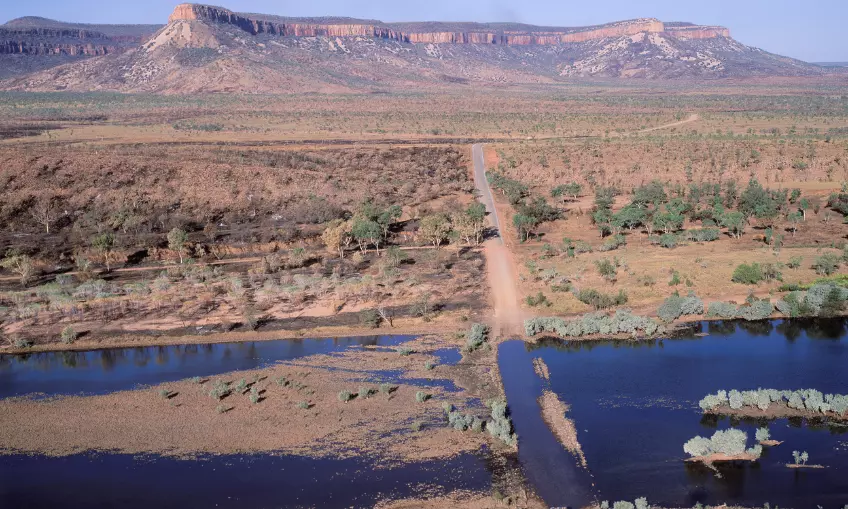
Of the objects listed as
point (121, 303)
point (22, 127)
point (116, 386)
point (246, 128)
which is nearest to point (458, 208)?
point (121, 303)

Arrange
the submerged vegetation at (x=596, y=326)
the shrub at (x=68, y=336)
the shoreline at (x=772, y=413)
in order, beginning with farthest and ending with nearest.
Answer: the shrub at (x=68, y=336) < the submerged vegetation at (x=596, y=326) < the shoreline at (x=772, y=413)

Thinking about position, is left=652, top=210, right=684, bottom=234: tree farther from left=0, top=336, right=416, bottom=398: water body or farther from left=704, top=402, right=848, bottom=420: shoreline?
left=704, top=402, right=848, bottom=420: shoreline

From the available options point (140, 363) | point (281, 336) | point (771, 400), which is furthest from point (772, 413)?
point (140, 363)

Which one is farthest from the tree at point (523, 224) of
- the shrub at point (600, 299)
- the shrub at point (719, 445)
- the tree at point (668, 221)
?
the shrub at point (719, 445)

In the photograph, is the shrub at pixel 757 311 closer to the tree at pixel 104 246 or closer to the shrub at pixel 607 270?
the shrub at pixel 607 270

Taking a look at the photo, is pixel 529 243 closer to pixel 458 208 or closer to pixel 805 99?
pixel 458 208
